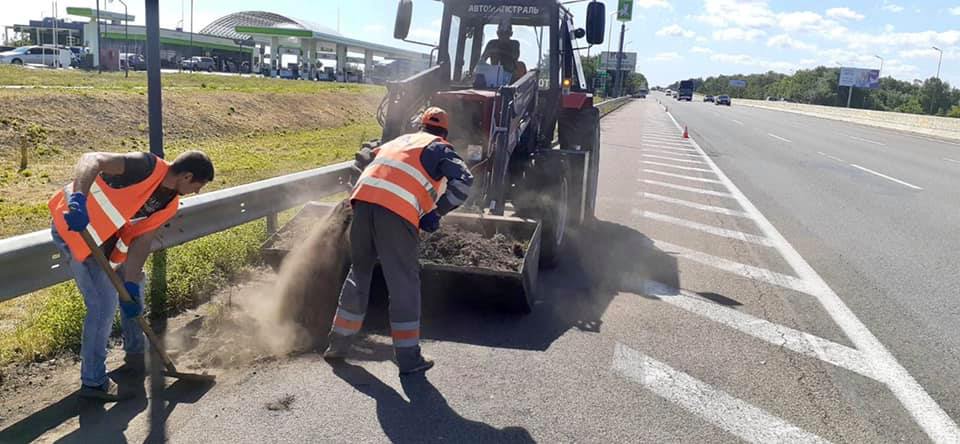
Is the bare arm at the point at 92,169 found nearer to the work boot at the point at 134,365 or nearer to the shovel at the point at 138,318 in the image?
the shovel at the point at 138,318

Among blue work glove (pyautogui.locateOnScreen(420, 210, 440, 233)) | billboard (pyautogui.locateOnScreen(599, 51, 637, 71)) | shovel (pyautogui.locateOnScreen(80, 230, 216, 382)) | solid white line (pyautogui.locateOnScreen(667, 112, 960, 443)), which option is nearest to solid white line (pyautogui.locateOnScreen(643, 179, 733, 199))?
solid white line (pyautogui.locateOnScreen(667, 112, 960, 443))

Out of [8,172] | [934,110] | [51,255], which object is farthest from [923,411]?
[934,110]

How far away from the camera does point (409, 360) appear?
446 cm

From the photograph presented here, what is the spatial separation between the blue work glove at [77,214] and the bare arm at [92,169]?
0.05 m

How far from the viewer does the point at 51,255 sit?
13.9 ft

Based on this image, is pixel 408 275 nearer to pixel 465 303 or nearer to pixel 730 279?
pixel 465 303

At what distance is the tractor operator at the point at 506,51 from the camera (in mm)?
8094

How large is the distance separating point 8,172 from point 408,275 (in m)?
8.77

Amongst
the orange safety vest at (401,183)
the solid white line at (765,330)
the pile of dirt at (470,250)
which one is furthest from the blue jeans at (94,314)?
the solid white line at (765,330)

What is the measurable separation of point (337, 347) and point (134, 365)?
1.16 meters

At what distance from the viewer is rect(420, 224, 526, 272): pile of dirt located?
221 inches

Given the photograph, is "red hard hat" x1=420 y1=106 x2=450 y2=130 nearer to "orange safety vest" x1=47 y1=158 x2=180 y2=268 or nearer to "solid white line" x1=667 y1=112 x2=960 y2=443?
"orange safety vest" x1=47 y1=158 x2=180 y2=268

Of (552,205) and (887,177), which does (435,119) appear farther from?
(887,177)

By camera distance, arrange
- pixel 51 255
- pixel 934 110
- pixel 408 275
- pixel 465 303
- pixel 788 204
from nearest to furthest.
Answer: pixel 51 255
pixel 408 275
pixel 465 303
pixel 788 204
pixel 934 110
